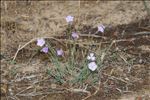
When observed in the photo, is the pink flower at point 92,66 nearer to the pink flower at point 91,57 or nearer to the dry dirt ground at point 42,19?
the pink flower at point 91,57

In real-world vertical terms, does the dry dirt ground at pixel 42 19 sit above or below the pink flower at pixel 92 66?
above

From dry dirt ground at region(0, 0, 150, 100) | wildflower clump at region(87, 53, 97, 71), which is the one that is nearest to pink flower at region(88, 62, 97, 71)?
wildflower clump at region(87, 53, 97, 71)

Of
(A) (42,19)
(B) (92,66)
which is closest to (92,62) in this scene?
(B) (92,66)

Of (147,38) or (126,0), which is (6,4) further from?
(147,38)

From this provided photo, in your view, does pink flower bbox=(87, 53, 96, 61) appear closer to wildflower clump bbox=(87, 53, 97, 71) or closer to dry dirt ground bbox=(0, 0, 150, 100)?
wildflower clump bbox=(87, 53, 97, 71)

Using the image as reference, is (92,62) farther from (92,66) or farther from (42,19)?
(42,19)

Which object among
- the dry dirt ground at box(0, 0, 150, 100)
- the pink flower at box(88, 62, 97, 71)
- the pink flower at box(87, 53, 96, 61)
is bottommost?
the pink flower at box(88, 62, 97, 71)

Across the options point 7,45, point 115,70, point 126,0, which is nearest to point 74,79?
point 115,70

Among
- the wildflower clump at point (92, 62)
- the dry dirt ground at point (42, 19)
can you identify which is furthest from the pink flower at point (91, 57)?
the dry dirt ground at point (42, 19)
